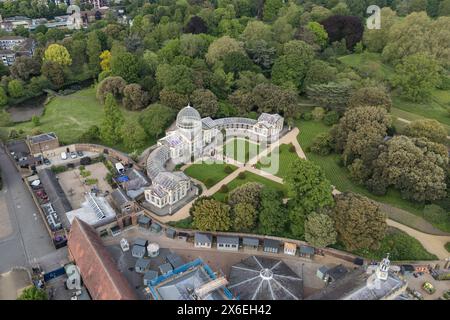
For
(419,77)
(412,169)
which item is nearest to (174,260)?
(412,169)

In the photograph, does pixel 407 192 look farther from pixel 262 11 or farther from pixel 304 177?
pixel 262 11

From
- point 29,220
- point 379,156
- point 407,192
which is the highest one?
point 379,156

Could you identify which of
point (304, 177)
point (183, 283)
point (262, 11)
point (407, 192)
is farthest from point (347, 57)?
point (183, 283)

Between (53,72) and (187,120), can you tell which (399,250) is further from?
(53,72)

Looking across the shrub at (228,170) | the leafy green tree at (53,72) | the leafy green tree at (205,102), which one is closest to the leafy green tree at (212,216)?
the shrub at (228,170)

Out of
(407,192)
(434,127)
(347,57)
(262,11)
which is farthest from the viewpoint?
(262,11)

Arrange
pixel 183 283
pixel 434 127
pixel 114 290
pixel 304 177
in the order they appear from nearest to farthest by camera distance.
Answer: pixel 114 290 → pixel 183 283 → pixel 304 177 → pixel 434 127
